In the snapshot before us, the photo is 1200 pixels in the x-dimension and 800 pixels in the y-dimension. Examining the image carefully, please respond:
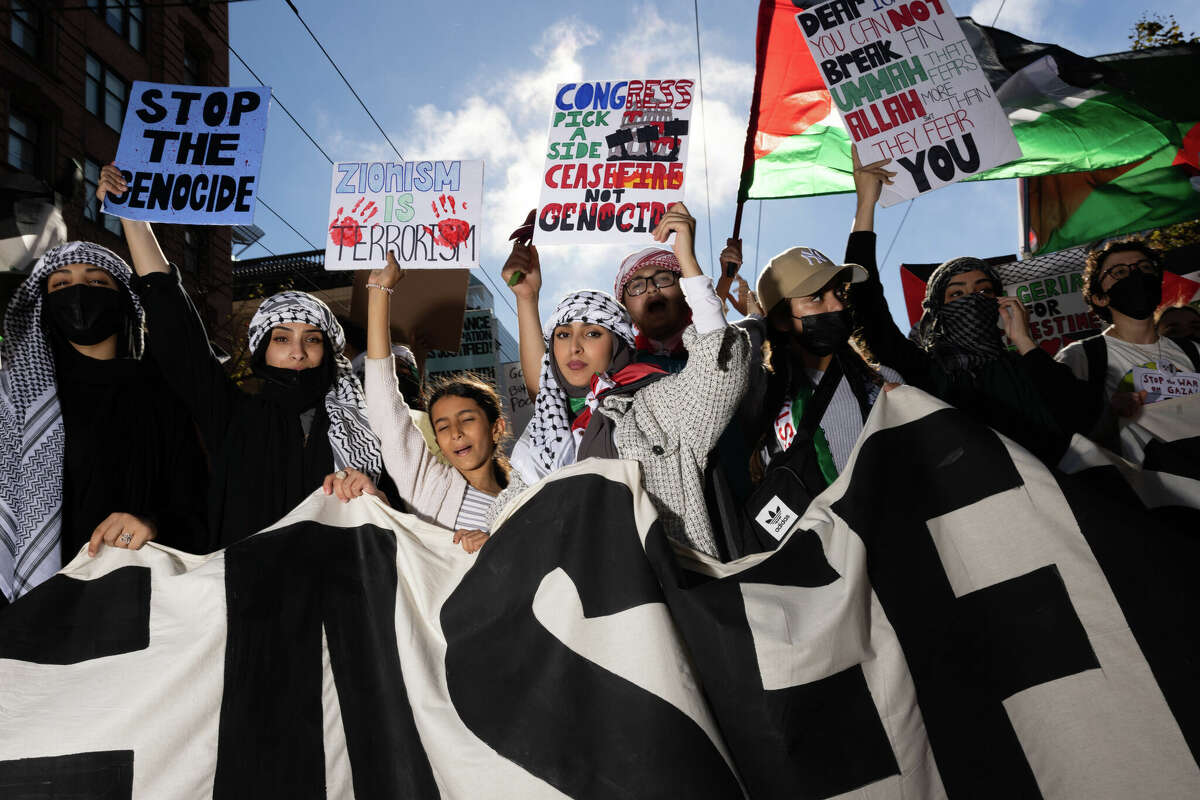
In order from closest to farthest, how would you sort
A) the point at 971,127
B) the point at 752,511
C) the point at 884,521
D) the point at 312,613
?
the point at 884,521, the point at 312,613, the point at 752,511, the point at 971,127

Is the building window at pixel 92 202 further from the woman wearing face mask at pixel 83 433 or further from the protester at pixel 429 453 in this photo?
the protester at pixel 429 453

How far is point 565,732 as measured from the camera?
2.03m

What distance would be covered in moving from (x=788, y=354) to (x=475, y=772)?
67.5 inches

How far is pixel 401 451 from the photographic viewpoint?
3.15 meters

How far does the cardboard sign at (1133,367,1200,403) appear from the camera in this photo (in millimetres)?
3262

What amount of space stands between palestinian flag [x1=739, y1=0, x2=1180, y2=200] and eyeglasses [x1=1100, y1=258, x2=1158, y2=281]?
1385 millimetres

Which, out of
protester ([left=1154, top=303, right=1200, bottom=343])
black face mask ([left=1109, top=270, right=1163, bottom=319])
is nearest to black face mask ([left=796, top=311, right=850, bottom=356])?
black face mask ([left=1109, top=270, right=1163, bottom=319])

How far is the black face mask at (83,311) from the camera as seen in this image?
3.04 metres

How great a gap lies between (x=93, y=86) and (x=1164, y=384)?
72.2 feet

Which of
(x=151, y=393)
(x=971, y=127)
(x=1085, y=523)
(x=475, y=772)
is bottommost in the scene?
(x=475, y=772)

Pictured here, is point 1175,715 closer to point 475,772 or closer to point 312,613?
point 475,772

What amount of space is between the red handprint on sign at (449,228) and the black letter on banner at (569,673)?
6.33ft

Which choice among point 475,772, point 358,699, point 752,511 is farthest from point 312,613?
point 752,511

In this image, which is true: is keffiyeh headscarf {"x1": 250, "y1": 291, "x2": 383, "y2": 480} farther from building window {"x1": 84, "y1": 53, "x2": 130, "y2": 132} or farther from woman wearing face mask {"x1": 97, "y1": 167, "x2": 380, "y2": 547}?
building window {"x1": 84, "y1": 53, "x2": 130, "y2": 132}
